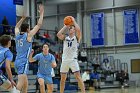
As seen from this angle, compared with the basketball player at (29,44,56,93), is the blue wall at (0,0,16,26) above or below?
above

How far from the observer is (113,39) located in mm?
28469

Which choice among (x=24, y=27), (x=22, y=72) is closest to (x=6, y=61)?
(x=22, y=72)

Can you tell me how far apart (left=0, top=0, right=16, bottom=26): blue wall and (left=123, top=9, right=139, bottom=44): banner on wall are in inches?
354

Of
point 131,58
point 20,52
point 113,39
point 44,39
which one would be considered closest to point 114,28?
point 113,39

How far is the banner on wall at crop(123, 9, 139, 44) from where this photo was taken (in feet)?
90.3

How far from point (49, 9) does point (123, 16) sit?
7378 mm

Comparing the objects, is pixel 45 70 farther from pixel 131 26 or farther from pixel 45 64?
pixel 131 26

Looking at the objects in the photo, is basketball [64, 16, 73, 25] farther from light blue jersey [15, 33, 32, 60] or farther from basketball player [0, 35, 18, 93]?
basketball player [0, 35, 18, 93]

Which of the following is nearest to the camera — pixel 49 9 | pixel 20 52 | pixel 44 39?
pixel 20 52

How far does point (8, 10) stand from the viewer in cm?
2661

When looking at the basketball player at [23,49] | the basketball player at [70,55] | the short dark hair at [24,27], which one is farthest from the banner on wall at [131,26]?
the short dark hair at [24,27]

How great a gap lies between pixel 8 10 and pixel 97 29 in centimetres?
770

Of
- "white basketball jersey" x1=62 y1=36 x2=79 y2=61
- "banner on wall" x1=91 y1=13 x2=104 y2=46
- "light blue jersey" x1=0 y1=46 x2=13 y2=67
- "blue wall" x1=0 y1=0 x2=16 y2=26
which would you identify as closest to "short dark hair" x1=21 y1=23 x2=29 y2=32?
"light blue jersey" x1=0 y1=46 x2=13 y2=67

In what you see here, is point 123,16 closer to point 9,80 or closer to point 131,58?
point 131,58
